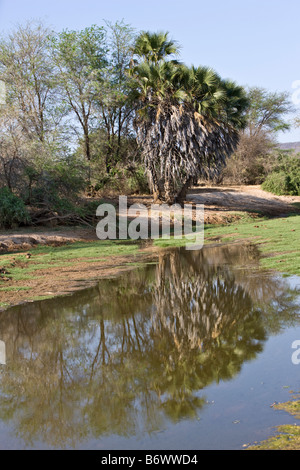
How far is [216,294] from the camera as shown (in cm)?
944

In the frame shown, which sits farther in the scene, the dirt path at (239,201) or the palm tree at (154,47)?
the dirt path at (239,201)

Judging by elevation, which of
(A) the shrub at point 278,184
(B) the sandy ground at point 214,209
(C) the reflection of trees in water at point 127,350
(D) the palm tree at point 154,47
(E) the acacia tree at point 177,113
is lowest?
(C) the reflection of trees in water at point 127,350

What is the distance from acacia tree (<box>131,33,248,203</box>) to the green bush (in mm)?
8548

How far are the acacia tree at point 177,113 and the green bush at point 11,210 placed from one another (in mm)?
8548

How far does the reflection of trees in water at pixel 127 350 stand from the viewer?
4727 mm

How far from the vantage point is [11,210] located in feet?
57.5

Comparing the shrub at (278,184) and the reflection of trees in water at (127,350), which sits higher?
the shrub at (278,184)

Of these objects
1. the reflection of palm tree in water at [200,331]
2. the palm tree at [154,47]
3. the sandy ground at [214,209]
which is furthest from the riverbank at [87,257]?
the palm tree at [154,47]

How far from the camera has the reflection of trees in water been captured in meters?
4.73

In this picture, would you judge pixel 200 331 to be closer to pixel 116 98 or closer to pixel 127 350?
pixel 127 350

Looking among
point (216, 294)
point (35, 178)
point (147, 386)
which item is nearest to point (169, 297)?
point (216, 294)

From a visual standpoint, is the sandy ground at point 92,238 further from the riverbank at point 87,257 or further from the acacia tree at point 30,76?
the acacia tree at point 30,76

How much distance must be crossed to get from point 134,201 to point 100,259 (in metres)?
11.8

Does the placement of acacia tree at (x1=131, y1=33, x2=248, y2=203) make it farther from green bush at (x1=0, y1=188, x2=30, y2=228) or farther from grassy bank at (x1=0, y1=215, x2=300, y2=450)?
green bush at (x1=0, y1=188, x2=30, y2=228)
